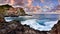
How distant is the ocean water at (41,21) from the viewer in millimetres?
3812

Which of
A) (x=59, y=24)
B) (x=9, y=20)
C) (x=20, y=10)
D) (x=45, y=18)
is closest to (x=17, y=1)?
(x=20, y=10)

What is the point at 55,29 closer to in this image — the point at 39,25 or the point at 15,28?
the point at 39,25

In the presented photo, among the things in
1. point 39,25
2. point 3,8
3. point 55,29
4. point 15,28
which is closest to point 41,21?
point 39,25

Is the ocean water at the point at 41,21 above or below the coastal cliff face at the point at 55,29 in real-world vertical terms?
above

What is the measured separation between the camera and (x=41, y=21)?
12.6 ft

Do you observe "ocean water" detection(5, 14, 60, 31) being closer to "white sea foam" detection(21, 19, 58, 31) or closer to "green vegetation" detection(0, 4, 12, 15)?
"white sea foam" detection(21, 19, 58, 31)

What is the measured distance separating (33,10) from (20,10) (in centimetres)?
29

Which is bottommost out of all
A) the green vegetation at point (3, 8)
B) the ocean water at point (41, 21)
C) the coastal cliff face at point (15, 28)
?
the coastal cliff face at point (15, 28)

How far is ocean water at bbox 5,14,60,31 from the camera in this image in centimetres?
381

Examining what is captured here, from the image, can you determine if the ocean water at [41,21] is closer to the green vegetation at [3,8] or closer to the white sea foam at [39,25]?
the white sea foam at [39,25]

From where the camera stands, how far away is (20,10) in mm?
3902

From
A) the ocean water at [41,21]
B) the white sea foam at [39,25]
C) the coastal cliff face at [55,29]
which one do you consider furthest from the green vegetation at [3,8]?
the coastal cliff face at [55,29]

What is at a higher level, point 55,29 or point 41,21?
point 41,21

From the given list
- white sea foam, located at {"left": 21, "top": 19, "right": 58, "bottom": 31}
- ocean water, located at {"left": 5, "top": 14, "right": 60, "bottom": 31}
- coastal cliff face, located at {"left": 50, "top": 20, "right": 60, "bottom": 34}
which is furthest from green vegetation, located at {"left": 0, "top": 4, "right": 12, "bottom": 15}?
coastal cliff face, located at {"left": 50, "top": 20, "right": 60, "bottom": 34}
